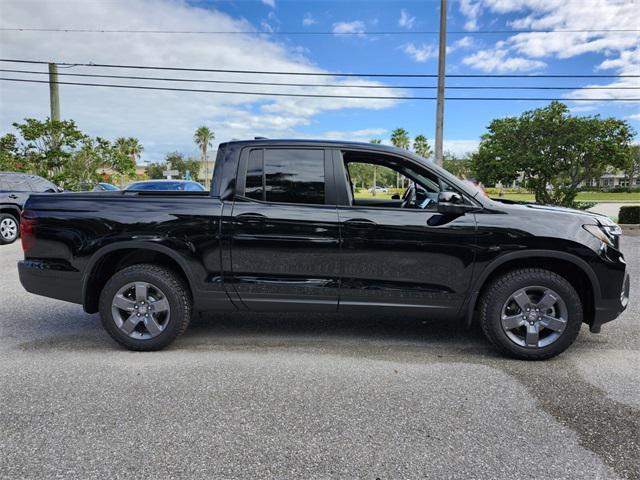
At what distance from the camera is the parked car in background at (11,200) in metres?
10.5

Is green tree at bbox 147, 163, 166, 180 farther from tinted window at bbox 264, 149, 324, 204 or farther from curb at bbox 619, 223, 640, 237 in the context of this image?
tinted window at bbox 264, 149, 324, 204

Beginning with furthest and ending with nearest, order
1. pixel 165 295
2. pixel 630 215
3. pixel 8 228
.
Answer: pixel 630 215
pixel 8 228
pixel 165 295

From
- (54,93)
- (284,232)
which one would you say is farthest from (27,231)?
(54,93)

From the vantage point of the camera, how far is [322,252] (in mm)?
3703

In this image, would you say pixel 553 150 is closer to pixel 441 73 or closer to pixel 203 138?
pixel 441 73

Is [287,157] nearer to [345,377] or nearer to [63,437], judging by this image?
[345,377]

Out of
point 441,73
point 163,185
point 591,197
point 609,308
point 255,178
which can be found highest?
point 441,73

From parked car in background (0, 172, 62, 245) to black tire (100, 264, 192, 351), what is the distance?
8218 mm

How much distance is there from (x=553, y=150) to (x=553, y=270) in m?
15.6

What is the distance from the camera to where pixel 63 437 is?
8.46 ft

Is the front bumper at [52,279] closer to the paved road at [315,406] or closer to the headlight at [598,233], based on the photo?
the paved road at [315,406]

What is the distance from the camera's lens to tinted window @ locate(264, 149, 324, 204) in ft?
12.4

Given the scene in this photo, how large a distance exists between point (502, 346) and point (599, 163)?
16.8m

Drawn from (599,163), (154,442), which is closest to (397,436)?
(154,442)
